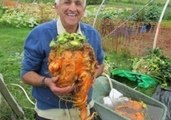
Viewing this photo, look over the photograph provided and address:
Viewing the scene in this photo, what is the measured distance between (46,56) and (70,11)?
0.31 meters

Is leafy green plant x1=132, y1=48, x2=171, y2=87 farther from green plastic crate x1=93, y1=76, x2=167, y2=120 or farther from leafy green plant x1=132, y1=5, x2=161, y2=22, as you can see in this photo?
leafy green plant x1=132, y1=5, x2=161, y2=22

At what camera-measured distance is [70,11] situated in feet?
8.13

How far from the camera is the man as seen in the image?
2.50m

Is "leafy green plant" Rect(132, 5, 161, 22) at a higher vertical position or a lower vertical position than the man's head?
lower

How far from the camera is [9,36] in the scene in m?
11.0

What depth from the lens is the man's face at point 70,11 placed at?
8.16ft

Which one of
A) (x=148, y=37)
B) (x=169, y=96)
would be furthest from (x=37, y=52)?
(x=148, y=37)

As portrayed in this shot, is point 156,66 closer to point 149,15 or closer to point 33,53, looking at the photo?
point 33,53

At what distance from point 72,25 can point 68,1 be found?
147 mm

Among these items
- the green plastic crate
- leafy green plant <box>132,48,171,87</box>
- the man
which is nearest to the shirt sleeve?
the man

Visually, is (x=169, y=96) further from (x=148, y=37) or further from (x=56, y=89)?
(x=56, y=89)

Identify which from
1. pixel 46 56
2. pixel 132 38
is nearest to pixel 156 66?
pixel 132 38

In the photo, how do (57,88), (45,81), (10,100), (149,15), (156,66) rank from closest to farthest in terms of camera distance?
1. (57,88)
2. (45,81)
3. (10,100)
4. (156,66)
5. (149,15)

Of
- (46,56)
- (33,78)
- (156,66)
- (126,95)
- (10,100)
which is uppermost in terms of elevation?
(46,56)
